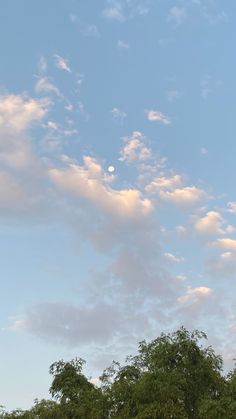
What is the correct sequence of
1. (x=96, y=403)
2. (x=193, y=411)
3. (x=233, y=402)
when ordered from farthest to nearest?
(x=96, y=403) < (x=193, y=411) < (x=233, y=402)

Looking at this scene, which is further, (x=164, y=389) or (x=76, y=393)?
(x=76, y=393)

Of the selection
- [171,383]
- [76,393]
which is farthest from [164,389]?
[76,393]

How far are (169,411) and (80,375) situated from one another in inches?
812

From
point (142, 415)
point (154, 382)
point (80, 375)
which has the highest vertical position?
point (80, 375)

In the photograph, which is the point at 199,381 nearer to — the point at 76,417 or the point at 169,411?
the point at 169,411

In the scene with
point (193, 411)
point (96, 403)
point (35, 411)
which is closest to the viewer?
point (193, 411)

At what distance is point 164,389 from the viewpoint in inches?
1871

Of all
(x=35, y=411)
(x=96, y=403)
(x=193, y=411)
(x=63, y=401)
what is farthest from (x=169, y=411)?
(x=35, y=411)

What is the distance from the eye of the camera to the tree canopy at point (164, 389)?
46938mm

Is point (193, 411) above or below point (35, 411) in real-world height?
below

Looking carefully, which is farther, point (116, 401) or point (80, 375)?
point (80, 375)

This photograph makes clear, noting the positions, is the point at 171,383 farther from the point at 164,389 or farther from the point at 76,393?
the point at 76,393

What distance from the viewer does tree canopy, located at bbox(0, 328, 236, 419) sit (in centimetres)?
4694

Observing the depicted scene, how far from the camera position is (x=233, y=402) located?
4603 centimetres
